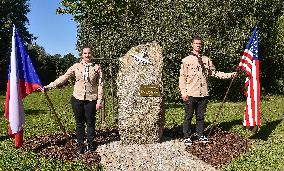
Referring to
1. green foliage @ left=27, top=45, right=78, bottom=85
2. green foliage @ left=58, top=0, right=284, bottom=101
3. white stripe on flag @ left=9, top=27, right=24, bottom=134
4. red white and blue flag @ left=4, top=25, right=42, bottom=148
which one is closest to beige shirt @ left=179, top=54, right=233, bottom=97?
red white and blue flag @ left=4, top=25, right=42, bottom=148

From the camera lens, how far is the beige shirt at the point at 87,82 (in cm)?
891

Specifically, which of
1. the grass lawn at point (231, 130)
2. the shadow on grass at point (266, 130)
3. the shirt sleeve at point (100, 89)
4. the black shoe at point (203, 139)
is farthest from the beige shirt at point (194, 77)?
the shadow on grass at point (266, 130)

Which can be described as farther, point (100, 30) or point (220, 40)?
point (220, 40)

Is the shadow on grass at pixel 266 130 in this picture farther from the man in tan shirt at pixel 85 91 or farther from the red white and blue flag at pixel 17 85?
the red white and blue flag at pixel 17 85

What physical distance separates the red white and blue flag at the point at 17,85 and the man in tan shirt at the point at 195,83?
10.5 feet

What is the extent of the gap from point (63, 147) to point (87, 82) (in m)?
1.61

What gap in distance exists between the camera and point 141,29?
701 inches

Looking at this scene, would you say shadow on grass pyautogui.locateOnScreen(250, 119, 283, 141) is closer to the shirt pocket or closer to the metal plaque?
the shirt pocket

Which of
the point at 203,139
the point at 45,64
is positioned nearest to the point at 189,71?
the point at 203,139

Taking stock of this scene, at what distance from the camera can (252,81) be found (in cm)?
1023

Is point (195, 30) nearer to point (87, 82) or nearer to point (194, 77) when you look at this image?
point (194, 77)

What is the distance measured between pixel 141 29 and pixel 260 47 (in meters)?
7.67

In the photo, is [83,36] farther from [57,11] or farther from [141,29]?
[57,11]

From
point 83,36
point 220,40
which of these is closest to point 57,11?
point 220,40
